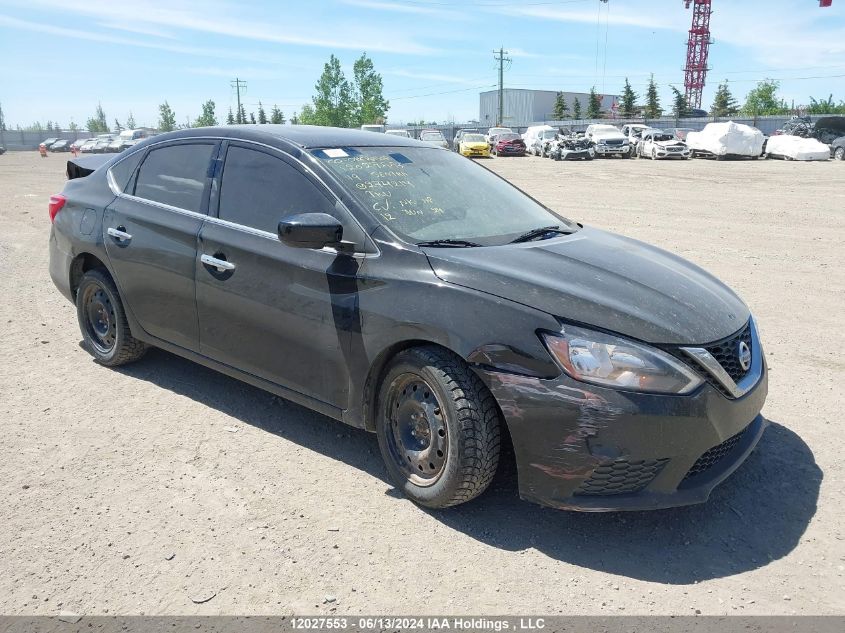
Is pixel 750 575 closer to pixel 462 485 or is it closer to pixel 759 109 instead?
pixel 462 485

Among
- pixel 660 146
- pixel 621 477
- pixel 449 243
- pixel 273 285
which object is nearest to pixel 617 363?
pixel 621 477

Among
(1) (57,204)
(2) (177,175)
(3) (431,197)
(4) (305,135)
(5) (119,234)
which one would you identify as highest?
(4) (305,135)

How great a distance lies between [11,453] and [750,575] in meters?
3.72

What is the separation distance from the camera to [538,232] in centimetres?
394

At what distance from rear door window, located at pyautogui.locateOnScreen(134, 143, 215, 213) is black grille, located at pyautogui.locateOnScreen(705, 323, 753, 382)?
2.94 m

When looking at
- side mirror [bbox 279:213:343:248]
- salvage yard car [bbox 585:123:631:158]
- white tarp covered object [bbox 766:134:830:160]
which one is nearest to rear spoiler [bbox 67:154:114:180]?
side mirror [bbox 279:213:343:248]

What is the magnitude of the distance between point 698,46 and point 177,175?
374ft

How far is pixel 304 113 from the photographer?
97438 millimetres

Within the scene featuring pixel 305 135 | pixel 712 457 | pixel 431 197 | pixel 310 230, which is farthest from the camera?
pixel 305 135

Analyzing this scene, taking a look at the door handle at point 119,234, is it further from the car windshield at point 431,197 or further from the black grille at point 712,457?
the black grille at point 712,457

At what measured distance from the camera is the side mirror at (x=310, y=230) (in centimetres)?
330

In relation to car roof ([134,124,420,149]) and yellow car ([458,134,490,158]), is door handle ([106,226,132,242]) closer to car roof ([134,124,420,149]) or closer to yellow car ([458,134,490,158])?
car roof ([134,124,420,149])

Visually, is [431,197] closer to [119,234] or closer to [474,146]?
[119,234]

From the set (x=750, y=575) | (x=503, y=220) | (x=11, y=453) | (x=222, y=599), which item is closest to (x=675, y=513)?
(x=750, y=575)
